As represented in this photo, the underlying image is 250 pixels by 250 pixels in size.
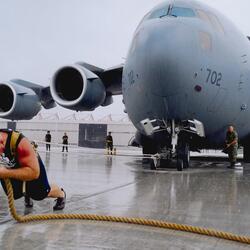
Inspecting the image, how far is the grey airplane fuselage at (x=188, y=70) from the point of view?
8.58m

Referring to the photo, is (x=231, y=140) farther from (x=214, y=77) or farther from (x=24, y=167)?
(x=24, y=167)

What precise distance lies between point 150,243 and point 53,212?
1379 mm

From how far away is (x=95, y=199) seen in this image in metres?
4.94

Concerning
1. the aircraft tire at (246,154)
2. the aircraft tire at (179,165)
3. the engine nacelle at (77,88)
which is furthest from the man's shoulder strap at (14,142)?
the aircraft tire at (246,154)

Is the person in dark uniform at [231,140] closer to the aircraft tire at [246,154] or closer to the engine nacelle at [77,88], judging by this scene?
the aircraft tire at [246,154]

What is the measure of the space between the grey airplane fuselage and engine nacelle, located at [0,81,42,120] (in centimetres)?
484

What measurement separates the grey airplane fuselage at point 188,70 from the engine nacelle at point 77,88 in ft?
7.28

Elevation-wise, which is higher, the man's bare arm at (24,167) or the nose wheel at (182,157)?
the man's bare arm at (24,167)

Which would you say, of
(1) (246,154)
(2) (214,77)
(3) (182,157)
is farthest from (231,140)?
(1) (246,154)

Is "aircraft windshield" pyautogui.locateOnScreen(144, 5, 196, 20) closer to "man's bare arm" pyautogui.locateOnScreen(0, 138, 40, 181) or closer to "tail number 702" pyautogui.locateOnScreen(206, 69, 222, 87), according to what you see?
Result: "tail number 702" pyautogui.locateOnScreen(206, 69, 222, 87)

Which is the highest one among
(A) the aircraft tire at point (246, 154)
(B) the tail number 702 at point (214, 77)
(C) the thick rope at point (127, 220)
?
(B) the tail number 702 at point (214, 77)

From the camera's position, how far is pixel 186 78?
8625 millimetres

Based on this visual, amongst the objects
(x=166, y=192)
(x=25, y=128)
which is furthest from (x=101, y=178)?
(x=25, y=128)

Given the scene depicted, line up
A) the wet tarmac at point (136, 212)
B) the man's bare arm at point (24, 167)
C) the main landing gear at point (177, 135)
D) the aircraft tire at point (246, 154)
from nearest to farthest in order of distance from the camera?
the wet tarmac at point (136, 212), the man's bare arm at point (24, 167), the main landing gear at point (177, 135), the aircraft tire at point (246, 154)
